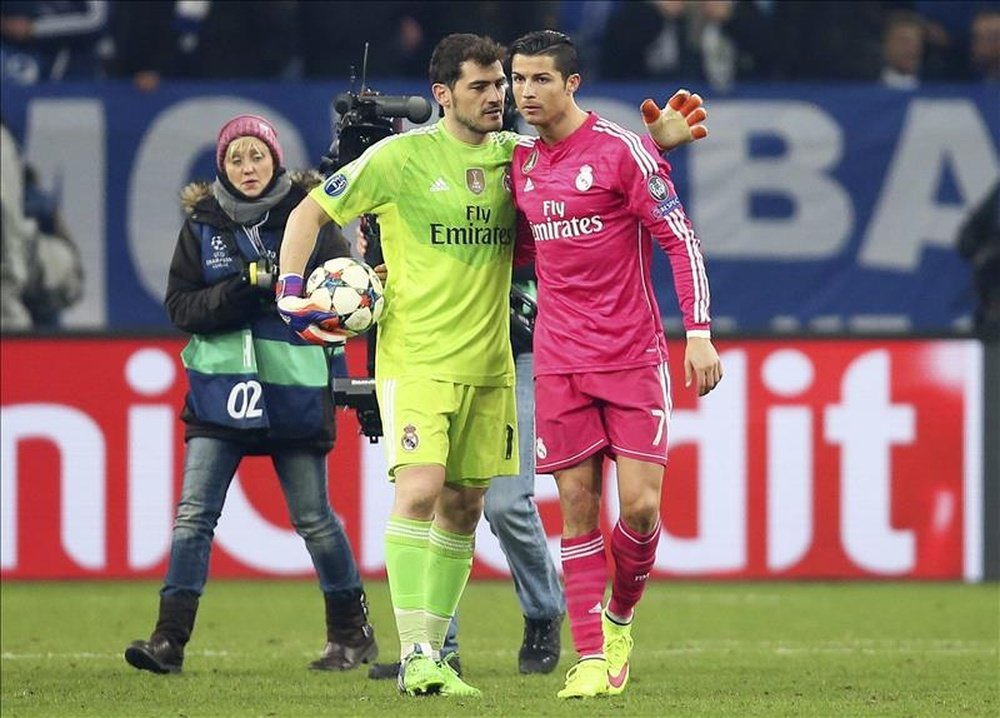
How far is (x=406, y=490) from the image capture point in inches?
291

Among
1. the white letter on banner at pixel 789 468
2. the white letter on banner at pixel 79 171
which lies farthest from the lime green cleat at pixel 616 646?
the white letter on banner at pixel 79 171

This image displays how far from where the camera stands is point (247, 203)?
8633mm

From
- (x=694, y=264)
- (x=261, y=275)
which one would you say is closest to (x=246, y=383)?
(x=261, y=275)

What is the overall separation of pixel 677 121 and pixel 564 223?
498mm

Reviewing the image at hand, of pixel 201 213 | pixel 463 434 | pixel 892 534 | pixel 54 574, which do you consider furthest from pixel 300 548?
pixel 463 434

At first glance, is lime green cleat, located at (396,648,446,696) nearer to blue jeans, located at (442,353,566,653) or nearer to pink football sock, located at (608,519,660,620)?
pink football sock, located at (608,519,660,620)

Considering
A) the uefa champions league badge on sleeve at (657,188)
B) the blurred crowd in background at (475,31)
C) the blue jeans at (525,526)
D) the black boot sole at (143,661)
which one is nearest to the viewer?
the uefa champions league badge on sleeve at (657,188)

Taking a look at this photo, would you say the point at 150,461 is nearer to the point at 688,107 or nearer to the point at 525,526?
the point at 525,526

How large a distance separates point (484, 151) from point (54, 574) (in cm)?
553

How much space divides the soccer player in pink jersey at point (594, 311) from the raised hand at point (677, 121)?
0.05 m

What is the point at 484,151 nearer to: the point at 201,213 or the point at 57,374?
the point at 201,213

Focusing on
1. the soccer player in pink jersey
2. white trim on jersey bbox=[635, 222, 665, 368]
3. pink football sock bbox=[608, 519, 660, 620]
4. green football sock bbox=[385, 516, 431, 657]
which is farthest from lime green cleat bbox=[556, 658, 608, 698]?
white trim on jersey bbox=[635, 222, 665, 368]

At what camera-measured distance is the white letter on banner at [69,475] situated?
40.3ft

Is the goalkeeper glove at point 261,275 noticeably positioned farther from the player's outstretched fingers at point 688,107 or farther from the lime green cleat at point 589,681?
the lime green cleat at point 589,681
